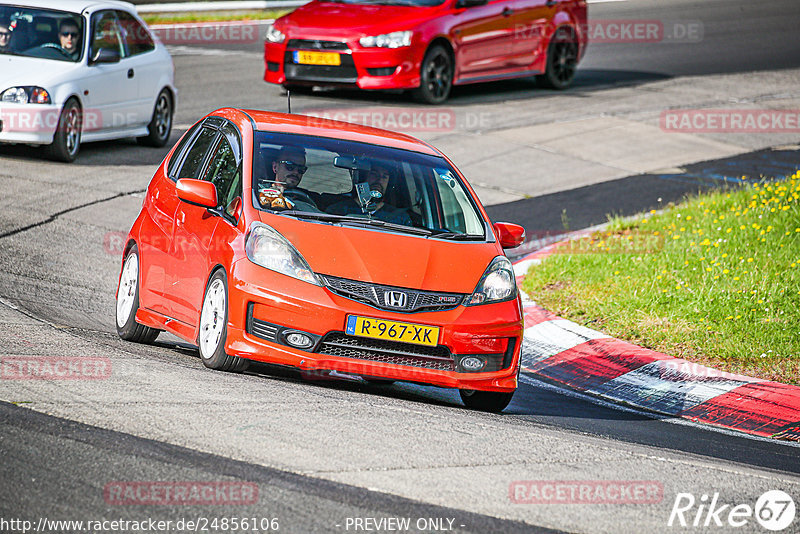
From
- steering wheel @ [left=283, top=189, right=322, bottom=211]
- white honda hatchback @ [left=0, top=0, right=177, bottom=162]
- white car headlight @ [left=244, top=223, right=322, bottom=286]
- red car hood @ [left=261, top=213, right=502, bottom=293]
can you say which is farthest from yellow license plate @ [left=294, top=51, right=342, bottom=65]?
white car headlight @ [left=244, top=223, right=322, bottom=286]

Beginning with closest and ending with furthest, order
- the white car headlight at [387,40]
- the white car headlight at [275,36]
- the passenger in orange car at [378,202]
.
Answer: the passenger in orange car at [378,202] → the white car headlight at [387,40] → the white car headlight at [275,36]

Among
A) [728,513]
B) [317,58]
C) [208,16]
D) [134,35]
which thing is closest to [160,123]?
[134,35]

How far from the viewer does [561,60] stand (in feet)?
68.8

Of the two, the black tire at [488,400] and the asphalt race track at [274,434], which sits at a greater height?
the asphalt race track at [274,434]

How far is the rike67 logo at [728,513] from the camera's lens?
16.9ft

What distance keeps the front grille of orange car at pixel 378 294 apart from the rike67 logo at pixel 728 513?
199 centimetres

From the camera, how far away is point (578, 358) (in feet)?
30.2

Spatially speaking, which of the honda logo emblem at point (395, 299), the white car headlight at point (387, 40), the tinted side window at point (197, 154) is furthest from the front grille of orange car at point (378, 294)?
the white car headlight at point (387, 40)

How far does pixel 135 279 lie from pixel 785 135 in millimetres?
12744

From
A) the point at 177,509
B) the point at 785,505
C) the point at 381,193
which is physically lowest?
the point at 785,505

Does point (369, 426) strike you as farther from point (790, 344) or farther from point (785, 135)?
point (785, 135)

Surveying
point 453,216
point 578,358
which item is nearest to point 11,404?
point 453,216

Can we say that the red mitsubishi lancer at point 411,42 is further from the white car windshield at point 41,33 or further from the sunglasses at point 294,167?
the sunglasses at point 294,167

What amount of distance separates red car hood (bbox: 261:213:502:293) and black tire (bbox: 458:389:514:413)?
723 millimetres
